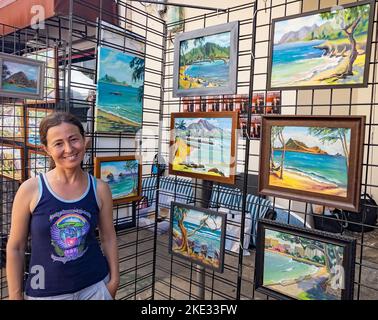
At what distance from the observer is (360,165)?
1086mm

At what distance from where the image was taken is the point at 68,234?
3.56 feet

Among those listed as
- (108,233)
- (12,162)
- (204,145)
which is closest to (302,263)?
(204,145)

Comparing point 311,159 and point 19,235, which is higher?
point 311,159

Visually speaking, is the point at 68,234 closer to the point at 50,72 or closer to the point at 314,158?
the point at 314,158

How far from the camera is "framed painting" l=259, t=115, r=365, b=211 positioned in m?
1.09

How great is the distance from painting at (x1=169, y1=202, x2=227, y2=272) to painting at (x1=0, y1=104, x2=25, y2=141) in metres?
1.54

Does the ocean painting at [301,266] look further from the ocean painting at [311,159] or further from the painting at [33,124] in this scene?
the painting at [33,124]

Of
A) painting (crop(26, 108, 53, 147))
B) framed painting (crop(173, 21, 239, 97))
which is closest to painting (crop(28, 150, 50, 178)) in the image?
painting (crop(26, 108, 53, 147))

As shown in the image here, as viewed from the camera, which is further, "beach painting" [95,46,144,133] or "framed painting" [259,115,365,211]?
"beach painting" [95,46,144,133]

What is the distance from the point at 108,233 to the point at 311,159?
90cm

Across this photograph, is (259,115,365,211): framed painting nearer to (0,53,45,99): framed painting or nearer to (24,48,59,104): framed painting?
(0,53,45,99): framed painting

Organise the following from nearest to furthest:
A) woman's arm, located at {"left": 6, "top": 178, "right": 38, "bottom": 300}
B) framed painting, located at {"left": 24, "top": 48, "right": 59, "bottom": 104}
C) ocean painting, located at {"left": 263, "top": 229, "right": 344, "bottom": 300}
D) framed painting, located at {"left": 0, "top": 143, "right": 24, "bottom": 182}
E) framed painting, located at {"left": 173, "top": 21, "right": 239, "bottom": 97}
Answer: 1. woman's arm, located at {"left": 6, "top": 178, "right": 38, "bottom": 300}
2. ocean painting, located at {"left": 263, "top": 229, "right": 344, "bottom": 300}
3. framed painting, located at {"left": 173, "top": 21, "right": 239, "bottom": 97}
4. framed painting, located at {"left": 24, "top": 48, "right": 59, "bottom": 104}
5. framed painting, located at {"left": 0, "top": 143, "right": 24, "bottom": 182}

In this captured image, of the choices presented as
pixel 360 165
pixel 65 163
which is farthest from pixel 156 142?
pixel 360 165
